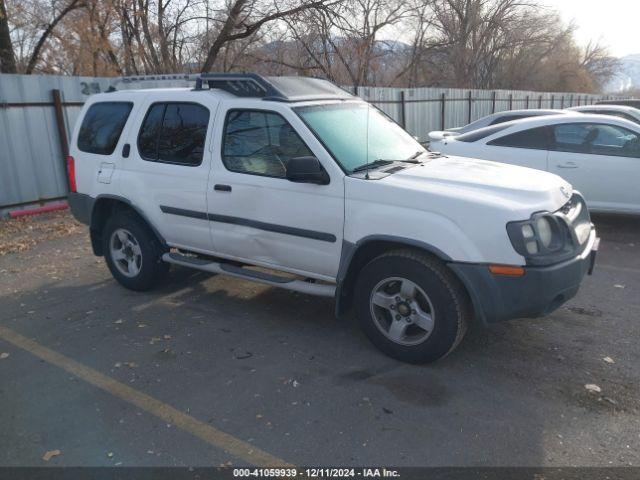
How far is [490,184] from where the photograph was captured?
381 centimetres

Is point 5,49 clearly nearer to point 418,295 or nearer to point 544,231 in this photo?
point 418,295

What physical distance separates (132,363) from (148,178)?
1.85 metres

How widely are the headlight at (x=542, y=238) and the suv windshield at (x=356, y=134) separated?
1290 mm

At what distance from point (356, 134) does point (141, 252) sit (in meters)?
2.46

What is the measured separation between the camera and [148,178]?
16.8ft

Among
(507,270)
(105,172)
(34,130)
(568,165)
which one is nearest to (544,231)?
(507,270)

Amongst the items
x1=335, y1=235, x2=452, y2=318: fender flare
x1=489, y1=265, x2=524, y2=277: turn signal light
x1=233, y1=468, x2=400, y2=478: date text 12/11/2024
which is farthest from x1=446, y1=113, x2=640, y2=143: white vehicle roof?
x1=233, y1=468, x2=400, y2=478: date text 12/11/2024

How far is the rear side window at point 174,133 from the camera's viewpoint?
15.8 ft

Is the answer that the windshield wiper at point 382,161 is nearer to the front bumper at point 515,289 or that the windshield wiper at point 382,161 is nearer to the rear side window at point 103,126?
the front bumper at point 515,289

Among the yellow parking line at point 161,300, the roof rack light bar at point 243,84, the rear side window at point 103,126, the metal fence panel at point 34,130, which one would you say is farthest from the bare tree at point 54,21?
the yellow parking line at point 161,300

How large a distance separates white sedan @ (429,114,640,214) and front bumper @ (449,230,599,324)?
4.20 m

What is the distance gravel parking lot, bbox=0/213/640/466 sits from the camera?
3.01m

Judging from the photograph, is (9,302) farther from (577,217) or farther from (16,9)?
(16,9)

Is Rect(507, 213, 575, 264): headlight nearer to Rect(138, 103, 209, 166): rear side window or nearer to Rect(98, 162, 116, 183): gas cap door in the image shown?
Rect(138, 103, 209, 166): rear side window
